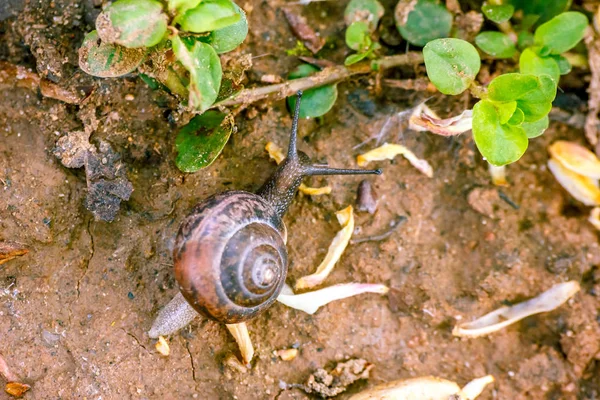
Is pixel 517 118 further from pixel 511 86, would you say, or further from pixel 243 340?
pixel 243 340

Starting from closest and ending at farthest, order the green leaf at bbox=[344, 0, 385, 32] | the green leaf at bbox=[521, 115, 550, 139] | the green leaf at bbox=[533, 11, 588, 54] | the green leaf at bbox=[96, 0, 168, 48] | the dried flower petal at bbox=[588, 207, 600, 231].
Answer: the green leaf at bbox=[96, 0, 168, 48], the green leaf at bbox=[521, 115, 550, 139], the green leaf at bbox=[533, 11, 588, 54], the green leaf at bbox=[344, 0, 385, 32], the dried flower petal at bbox=[588, 207, 600, 231]

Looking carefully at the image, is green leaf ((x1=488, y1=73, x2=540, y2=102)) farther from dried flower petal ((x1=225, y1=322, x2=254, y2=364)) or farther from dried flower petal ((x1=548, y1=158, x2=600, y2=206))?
dried flower petal ((x1=225, y1=322, x2=254, y2=364))

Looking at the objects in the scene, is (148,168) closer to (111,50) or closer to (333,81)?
(111,50)

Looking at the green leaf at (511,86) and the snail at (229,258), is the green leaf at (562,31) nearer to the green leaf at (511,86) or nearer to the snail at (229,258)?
the green leaf at (511,86)

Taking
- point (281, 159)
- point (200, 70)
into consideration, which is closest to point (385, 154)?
point (281, 159)

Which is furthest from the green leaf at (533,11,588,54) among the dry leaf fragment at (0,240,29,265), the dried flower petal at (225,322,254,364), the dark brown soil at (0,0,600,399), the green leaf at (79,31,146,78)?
the dry leaf fragment at (0,240,29,265)

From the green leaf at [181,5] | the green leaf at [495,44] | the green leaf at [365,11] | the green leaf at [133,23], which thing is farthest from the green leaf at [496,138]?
the green leaf at [133,23]
